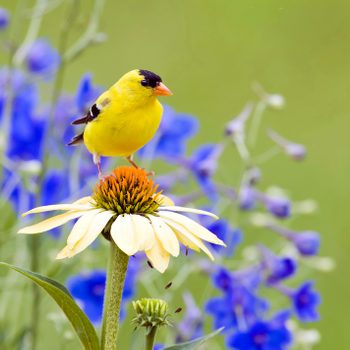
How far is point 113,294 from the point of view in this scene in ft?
1.66

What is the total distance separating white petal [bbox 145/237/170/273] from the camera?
0.46 meters

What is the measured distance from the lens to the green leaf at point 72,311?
1.56ft

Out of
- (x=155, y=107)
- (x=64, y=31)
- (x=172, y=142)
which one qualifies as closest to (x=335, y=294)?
(x=172, y=142)

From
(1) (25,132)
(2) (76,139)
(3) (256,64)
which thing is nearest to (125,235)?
(2) (76,139)

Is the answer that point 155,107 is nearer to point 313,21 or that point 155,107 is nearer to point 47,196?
point 47,196

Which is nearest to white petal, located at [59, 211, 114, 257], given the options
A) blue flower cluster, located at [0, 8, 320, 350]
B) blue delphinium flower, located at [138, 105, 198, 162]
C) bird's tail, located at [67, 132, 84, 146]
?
bird's tail, located at [67, 132, 84, 146]

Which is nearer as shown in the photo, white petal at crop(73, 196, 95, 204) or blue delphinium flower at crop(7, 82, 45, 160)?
white petal at crop(73, 196, 95, 204)

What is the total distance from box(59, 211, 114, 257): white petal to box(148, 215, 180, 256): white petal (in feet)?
0.09

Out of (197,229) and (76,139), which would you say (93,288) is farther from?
(197,229)

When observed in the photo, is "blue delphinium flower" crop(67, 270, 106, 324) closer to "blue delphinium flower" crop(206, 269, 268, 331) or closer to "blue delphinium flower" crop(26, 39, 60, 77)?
"blue delphinium flower" crop(206, 269, 268, 331)

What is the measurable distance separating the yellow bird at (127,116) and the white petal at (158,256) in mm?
63

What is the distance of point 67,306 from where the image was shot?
484 mm

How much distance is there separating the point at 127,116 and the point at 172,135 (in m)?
0.49

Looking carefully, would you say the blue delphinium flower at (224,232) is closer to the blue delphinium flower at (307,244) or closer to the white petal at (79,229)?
the blue delphinium flower at (307,244)
